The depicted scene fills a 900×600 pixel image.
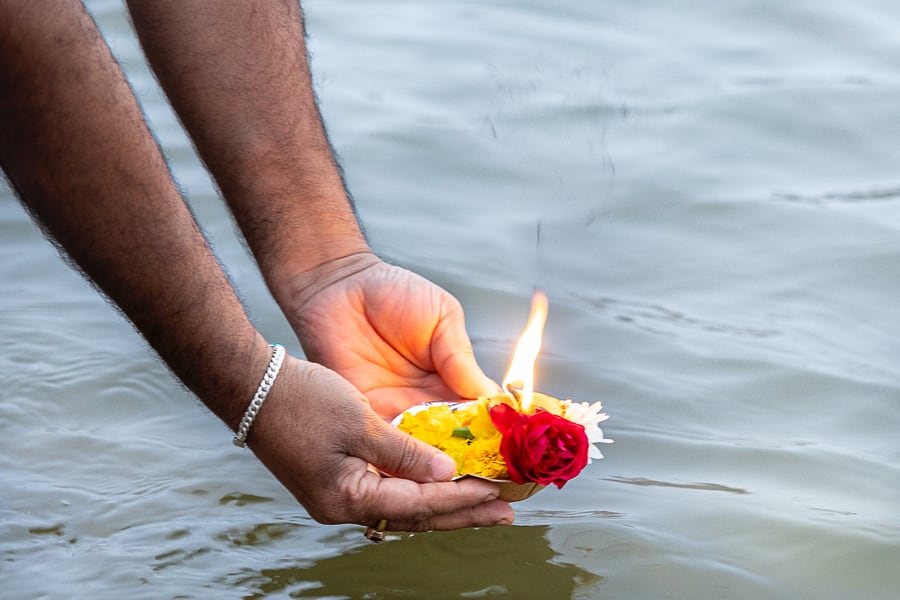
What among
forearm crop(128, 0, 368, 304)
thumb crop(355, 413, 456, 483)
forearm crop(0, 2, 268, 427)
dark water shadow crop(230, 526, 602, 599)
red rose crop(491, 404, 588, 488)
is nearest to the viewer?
forearm crop(0, 2, 268, 427)

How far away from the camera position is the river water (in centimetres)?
329

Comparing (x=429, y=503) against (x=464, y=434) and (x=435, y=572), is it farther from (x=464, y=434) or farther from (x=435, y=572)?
(x=435, y=572)

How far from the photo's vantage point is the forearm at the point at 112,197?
2.39 metres

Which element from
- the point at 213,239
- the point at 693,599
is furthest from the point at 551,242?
the point at 693,599

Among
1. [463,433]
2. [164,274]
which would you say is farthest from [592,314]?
[164,274]

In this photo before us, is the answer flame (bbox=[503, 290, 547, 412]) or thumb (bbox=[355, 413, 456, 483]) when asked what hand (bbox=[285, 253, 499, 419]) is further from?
thumb (bbox=[355, 413, 456, 483])

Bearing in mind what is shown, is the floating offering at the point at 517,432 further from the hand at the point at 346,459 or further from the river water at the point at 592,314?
the river water at the point at 592,314

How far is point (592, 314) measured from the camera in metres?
4.66

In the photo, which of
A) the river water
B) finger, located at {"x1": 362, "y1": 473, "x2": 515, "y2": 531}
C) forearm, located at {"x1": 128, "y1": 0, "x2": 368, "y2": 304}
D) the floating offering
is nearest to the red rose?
the floating offering

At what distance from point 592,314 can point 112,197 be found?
2.47 meters

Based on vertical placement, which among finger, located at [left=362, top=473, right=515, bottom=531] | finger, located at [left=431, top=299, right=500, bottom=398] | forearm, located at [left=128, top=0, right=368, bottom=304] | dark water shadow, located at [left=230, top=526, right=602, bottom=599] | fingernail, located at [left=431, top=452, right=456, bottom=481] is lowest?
dark water shadow, located at [left=230, top=526, right=602, bottom=599]

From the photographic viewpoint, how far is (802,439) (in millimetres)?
3887

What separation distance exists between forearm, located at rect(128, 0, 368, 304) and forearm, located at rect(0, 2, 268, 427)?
712 mm

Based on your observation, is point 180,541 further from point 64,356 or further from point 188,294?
point 64,356
